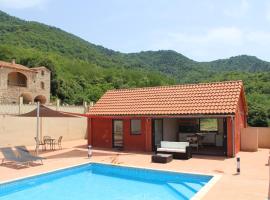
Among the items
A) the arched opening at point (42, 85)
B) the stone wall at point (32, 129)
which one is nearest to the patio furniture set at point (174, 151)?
the stone wall at point (32, 129)

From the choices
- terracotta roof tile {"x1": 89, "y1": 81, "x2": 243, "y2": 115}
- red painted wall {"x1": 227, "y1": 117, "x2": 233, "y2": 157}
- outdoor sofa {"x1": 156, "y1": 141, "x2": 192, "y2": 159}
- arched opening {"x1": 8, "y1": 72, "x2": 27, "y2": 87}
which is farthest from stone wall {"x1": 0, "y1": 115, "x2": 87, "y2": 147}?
arched opening {"x1": 8, "y1": 72, "x2": 27, "y2": 87}

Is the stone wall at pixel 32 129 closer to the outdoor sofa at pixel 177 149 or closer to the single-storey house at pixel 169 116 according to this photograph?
the single-storey house at pixel 169 116

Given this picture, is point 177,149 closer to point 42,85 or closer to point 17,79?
point 42,85

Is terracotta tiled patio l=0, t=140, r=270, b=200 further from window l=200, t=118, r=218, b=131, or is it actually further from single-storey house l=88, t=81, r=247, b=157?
window l=200, t=118, r=218, b=131

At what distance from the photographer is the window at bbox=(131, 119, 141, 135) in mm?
19438

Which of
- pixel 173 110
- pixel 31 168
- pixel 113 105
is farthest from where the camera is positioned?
pixel 113 105

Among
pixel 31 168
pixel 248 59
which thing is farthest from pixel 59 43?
pixel 31 168

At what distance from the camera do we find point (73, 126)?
2680 cm

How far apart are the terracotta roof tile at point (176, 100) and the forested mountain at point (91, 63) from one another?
1332 inches

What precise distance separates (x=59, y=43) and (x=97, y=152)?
200 feet

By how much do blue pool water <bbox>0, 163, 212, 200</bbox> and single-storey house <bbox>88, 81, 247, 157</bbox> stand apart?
5139mm

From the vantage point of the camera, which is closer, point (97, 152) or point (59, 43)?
point (97, 152)

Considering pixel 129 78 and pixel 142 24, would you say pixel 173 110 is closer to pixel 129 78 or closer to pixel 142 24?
pixel 142 24

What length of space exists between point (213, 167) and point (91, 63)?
65364 millimetres
